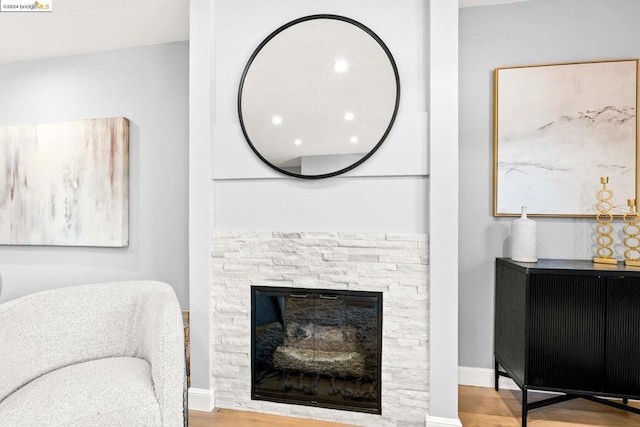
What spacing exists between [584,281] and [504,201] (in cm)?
70

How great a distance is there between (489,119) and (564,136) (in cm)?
46

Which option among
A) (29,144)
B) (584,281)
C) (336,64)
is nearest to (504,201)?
(584,281)

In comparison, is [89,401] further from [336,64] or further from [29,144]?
[29,144]

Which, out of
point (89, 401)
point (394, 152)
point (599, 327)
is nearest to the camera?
point (89, 401)

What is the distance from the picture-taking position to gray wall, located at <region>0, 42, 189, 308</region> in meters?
2.86

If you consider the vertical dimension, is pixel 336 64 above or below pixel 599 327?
above

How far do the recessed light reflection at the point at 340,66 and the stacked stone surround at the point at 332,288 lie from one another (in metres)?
0.93

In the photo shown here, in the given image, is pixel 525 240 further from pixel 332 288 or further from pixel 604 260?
pixel 332 288

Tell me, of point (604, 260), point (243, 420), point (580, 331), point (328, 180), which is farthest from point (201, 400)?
point (604, 260)

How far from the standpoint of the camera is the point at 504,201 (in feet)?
7.81

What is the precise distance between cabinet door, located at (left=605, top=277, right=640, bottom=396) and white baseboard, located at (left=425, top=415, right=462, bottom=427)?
0.80 meters

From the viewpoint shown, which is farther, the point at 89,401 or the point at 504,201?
the point at 504,201

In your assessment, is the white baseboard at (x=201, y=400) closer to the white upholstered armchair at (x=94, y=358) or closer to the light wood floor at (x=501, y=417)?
the light wood floor at (x=501, y=417)

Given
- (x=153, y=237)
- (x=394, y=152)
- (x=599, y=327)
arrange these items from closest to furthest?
(x=599, y=327) < (x=394, y=152) < (x=153, y=237)
